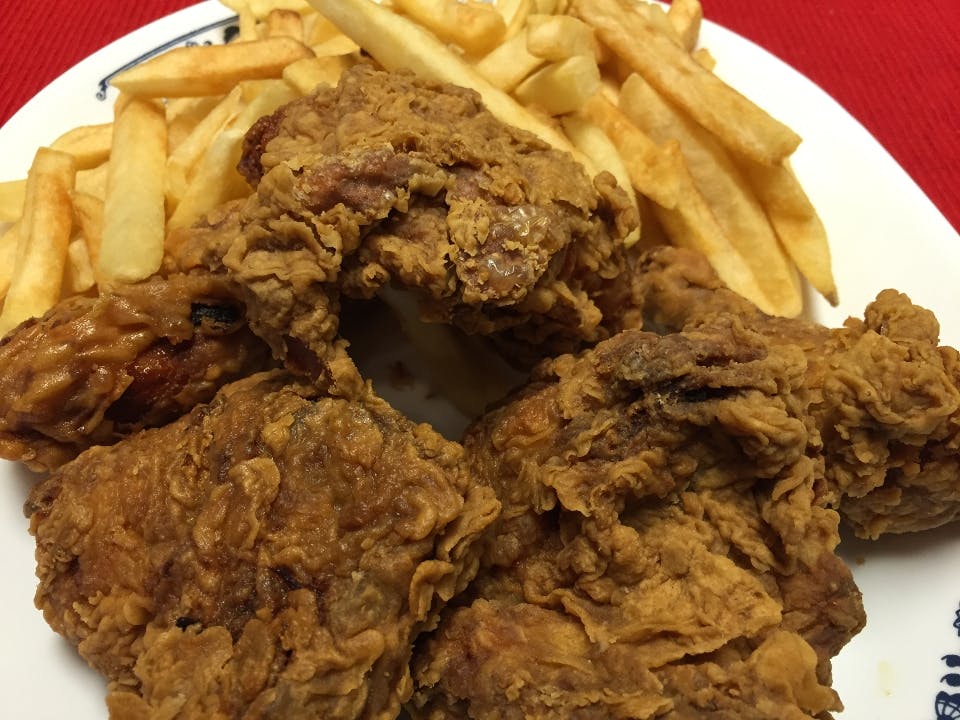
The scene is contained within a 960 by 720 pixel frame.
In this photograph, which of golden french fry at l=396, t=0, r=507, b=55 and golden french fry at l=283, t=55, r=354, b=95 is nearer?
golden french fry at l=283, t=55, r=354, b=95

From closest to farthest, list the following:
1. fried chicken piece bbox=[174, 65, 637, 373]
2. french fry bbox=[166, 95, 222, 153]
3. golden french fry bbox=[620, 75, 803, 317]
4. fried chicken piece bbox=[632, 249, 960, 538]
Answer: fried chicken piece bbox=[174, 65, 637, 373], fried chicken piece bbox=[632, 249, 960, 538], golden french fry bbox=[620, 75, 803, 317], french fry bbox=[166, 95, 222, 153]

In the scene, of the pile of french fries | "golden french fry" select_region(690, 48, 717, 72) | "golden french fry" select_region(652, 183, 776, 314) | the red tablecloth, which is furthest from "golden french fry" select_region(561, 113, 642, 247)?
the red tablecloth

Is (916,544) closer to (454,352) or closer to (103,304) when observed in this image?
(454,352)

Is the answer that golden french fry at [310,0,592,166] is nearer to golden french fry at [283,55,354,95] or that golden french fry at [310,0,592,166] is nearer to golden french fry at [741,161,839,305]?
golden french fry at [283,55,354,95]

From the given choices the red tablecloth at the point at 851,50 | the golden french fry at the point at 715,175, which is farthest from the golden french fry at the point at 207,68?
the red tablecloth at the point at 851,50

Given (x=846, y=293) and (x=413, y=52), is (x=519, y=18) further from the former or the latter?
(x=846, y=293)

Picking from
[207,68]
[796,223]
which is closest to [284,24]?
[207,68]

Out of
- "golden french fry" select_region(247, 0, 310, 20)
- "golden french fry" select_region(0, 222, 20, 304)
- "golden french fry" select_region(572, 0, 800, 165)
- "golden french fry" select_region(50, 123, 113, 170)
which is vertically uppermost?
"golden french fry" select_region(247, 0, 310, 20)
